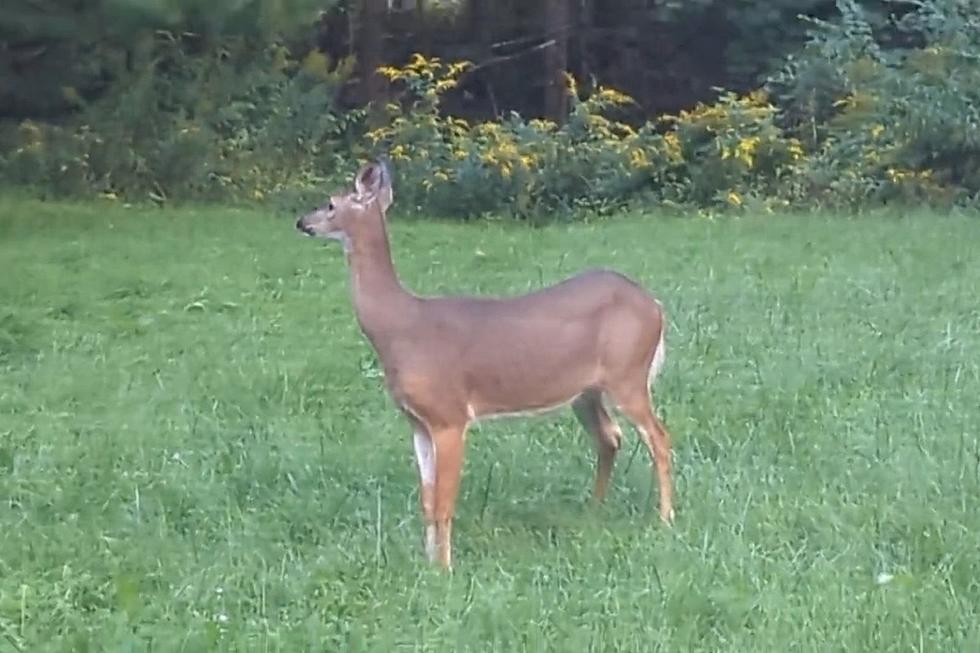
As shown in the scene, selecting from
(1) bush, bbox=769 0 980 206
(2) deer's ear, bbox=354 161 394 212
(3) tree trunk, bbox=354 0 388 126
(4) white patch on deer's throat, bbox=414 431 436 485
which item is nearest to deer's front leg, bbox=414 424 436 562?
(4) white patch on deer's throat, bbox=414 431 436 485

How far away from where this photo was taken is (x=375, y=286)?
617 cm

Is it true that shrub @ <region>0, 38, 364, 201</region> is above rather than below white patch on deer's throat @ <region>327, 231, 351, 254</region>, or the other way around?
below

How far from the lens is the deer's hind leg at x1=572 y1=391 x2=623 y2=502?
6.61 m

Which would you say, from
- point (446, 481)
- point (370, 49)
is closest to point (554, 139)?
point (370, 49)

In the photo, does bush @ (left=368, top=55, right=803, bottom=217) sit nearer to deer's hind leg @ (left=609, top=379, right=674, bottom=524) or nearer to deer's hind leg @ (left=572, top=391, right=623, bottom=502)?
deer's hind leg @ (left=572, top=391, right=623, bottom=502)

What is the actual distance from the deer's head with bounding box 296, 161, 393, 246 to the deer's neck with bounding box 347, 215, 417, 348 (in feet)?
0.08

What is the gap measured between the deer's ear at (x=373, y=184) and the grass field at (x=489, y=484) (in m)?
0.98

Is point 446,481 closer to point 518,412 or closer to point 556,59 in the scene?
point 518,412

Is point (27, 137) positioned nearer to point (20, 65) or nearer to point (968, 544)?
point (20, 65)

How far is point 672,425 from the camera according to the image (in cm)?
748

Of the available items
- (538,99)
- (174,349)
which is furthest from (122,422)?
(538,99)

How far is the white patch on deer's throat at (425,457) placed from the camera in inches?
239

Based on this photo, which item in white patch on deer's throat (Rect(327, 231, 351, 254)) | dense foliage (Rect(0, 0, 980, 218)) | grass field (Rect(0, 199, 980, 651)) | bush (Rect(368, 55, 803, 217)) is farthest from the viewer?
bush (Rect(368, 55, 803, 217))

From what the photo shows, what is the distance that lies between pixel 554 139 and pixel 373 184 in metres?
11.4
